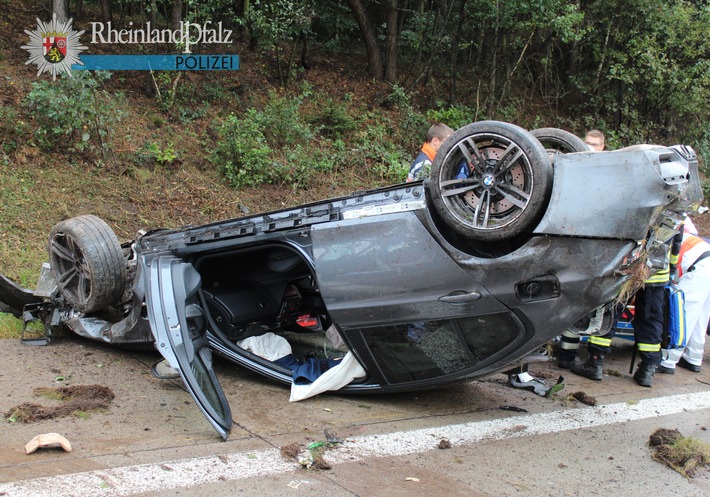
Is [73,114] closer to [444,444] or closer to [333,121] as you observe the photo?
[333,121]

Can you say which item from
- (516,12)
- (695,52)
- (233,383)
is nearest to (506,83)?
(516,12)

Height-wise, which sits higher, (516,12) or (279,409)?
(516,12)

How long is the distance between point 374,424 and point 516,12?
32.1 feet

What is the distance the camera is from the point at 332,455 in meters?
3.66

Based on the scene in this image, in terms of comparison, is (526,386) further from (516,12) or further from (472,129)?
(516,12)

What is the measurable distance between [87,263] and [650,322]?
4.47 m

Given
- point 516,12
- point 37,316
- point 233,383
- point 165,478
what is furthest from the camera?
point 516,12

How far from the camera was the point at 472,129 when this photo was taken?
3.74m

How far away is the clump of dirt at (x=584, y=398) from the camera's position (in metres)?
4.96

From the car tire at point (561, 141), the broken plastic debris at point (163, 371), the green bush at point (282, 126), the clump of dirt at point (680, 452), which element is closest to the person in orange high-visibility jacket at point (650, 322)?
the clump of dirt at point (680, 452)

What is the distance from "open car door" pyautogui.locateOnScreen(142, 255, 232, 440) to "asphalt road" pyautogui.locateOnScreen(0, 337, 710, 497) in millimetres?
212

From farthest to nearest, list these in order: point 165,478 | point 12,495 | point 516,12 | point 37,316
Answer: point 516,12 < point 37,316 < point 165,478 < point 12,495

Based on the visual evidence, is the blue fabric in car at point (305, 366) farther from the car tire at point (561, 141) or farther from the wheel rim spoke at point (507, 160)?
the car tire at point (561, 141)

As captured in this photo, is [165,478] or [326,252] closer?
[165,478]
